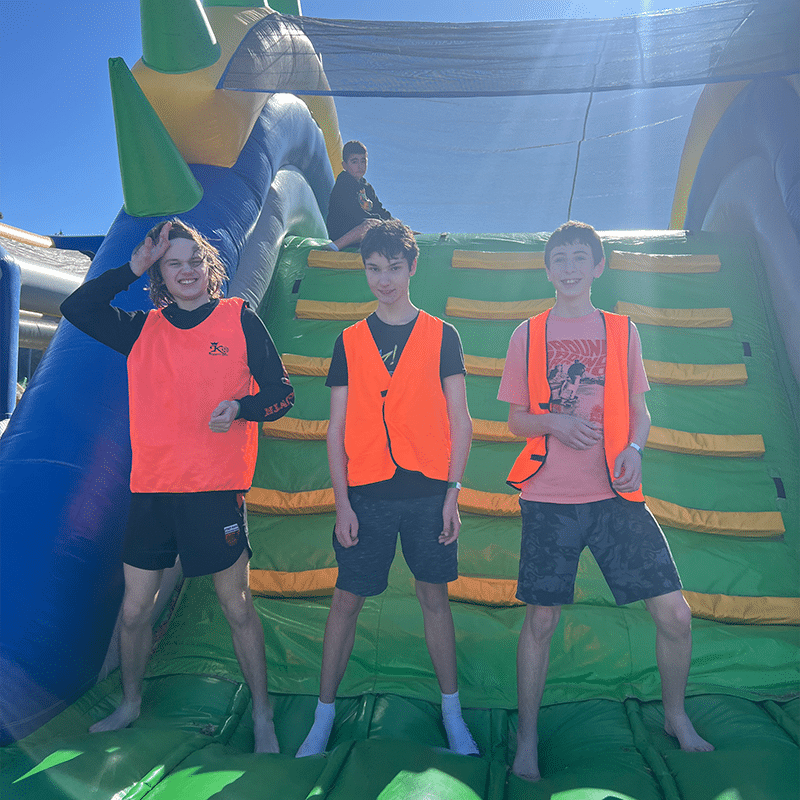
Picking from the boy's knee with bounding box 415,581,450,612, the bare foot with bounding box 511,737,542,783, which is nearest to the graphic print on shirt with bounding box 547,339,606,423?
the boy's knee with bounding box 415,581,450,612

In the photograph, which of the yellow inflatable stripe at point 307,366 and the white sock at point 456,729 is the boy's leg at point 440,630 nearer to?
the white sock at point 456,729

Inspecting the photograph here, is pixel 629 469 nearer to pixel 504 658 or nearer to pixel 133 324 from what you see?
pixel 504 658

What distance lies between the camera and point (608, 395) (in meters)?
1.53

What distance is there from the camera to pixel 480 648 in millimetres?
1918

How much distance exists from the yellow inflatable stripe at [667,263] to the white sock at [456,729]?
238 centimetres

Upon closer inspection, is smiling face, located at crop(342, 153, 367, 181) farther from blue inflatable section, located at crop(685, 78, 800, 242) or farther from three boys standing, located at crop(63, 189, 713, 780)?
three boys standing, located at crop(63, 189, 713, 780)

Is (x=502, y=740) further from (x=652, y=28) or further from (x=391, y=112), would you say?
(x=391, y=112)

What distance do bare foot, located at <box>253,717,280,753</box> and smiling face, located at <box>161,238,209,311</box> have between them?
1158 millimetres

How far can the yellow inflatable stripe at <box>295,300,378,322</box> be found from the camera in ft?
9.84

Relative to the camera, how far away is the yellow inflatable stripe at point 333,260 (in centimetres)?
333

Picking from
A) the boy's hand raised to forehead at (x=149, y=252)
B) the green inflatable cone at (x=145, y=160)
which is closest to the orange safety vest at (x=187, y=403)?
the boy's hand raised to forehead at (x=149, y=252)

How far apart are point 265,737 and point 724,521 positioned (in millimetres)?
1720

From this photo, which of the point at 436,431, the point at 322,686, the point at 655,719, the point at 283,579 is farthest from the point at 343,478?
the point at 655,719

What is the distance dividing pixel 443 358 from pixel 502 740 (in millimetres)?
1062
